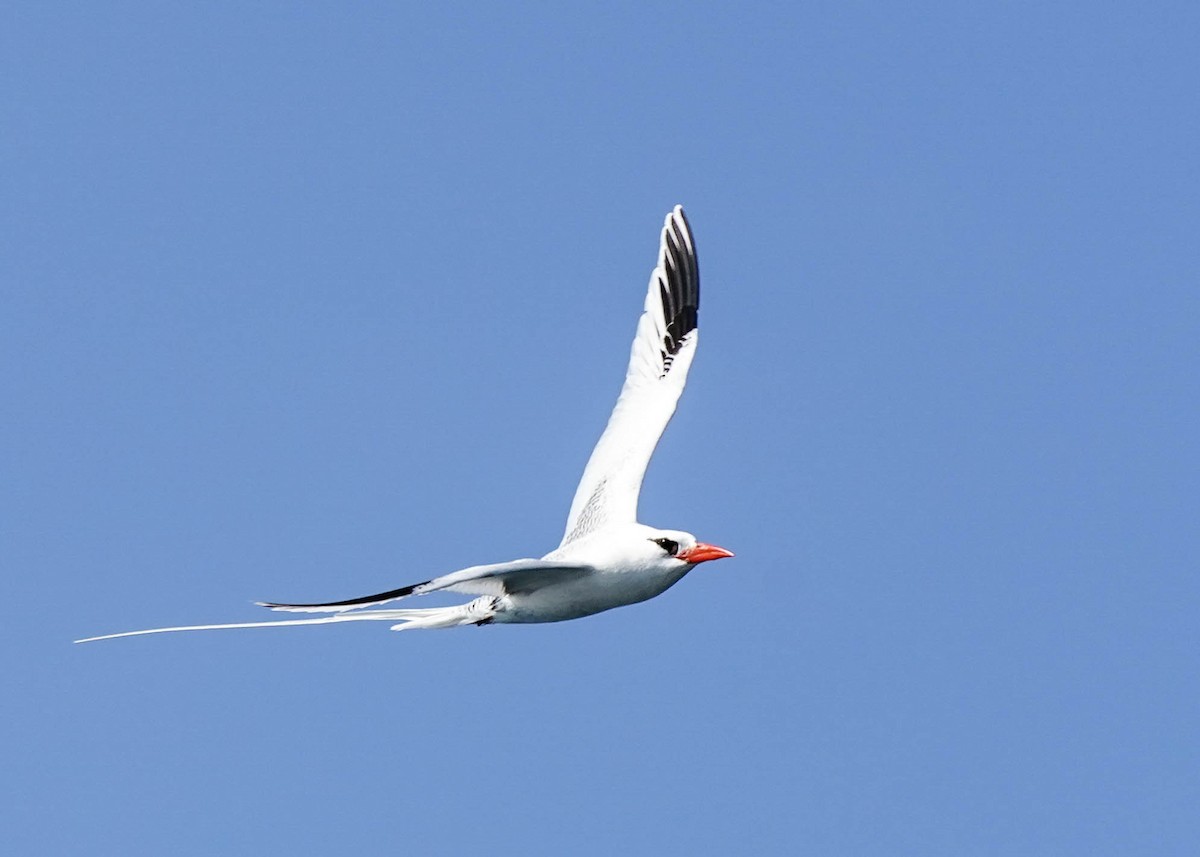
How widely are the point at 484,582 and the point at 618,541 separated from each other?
223 cm

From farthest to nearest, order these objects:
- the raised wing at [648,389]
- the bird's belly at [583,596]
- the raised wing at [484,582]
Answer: the raised wing at [648,389] < the bird's belly at [583,596] < the raised wing at [484,582]

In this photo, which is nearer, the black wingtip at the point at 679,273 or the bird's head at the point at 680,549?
the bird's head at the point at 680,549

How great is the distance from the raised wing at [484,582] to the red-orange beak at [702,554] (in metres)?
1.31

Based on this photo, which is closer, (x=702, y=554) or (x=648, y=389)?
(x=702, y=554)

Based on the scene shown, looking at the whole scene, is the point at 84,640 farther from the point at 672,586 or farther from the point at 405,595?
the point at 672,586

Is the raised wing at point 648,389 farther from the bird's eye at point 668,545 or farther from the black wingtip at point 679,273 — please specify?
the bird's eye at point 668,545

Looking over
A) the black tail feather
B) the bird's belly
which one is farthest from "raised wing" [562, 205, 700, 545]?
the black tail feather

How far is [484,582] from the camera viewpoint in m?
19.0

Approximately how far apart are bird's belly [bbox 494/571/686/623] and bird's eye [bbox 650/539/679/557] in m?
0.34

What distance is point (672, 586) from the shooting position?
68.2 feet

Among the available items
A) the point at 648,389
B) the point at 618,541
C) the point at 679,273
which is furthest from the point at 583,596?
the point at 679,273

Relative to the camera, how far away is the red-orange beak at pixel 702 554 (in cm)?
2041

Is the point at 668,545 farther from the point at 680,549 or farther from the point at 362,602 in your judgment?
the point at 362,602

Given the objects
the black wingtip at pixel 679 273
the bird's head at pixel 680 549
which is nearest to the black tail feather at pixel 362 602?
the bird's head at pixel 680 549
